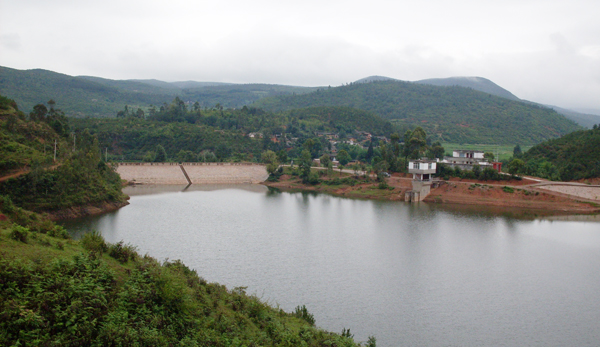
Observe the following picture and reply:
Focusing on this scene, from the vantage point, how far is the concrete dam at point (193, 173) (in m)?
61.4

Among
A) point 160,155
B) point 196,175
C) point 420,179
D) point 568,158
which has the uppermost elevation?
point 568,158

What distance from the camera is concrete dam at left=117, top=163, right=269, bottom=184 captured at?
202 ft

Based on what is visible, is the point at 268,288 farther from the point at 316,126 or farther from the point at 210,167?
the point at 316,126

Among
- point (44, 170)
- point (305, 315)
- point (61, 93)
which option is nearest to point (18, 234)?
point (305, 315)

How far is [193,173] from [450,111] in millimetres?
95034

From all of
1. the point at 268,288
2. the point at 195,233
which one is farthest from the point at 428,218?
the point at 268,288

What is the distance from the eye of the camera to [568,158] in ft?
185

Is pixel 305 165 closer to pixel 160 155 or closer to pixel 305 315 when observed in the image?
pixel 160 155

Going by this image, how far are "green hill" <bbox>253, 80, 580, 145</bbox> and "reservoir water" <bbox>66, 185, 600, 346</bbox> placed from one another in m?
71.6

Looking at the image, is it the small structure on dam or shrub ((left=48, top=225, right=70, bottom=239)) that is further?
the small structure on dam

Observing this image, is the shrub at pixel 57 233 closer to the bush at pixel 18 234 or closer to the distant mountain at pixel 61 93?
the bush at pixel 18 234

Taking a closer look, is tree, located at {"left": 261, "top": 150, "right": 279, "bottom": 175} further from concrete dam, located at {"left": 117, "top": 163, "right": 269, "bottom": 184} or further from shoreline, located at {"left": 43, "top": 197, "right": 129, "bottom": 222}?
shoreline, located at {"left": 43, "top": 197, "right": 129, "bottom": 222}

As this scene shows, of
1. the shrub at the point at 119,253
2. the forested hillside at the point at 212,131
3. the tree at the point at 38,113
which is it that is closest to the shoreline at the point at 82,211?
the tree at the point at 38,113

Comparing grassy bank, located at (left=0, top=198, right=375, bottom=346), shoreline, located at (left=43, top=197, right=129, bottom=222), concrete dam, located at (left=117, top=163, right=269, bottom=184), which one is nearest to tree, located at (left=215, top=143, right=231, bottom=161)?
concrete dam, located at (left=117, top=163, right=269, bottom=184)
